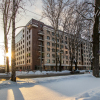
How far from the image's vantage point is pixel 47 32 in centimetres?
4459

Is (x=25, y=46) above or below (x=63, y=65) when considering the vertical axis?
above

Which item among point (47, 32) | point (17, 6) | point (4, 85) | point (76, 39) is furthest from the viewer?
point (47, 32)

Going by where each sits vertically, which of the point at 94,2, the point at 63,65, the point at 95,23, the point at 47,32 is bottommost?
the point at 63,65

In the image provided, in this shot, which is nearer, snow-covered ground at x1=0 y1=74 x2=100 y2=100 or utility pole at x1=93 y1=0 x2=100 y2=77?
snow-covered ground at x1=0 y1=74 x2=100 y2=100

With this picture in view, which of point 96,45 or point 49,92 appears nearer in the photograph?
point 49,92

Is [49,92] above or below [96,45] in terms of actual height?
below

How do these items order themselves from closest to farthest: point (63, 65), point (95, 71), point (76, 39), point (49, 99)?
point (49, 99) → point (95, 71) → point (76, 39) → point (63, 65)

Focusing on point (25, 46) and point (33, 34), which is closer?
point (33, 34)

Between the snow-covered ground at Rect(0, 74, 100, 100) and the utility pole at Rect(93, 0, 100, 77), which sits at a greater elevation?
the utility pole at Rect(93, 0, 100, 77)

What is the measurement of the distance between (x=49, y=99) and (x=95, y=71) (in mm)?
8553

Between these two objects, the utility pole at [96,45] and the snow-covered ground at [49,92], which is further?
the utility pole at [96,45]

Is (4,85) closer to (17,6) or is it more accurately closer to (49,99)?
(49,99)

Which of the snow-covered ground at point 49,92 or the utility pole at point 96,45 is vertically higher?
the utility pole at point 96,45

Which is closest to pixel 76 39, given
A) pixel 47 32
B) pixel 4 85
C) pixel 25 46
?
pixel 47 32
